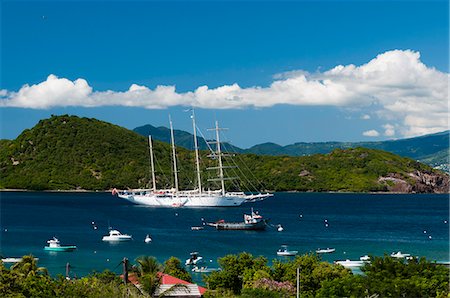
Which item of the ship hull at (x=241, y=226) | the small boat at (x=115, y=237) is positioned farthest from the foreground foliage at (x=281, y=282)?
the ship hull at (x=241, y=226)

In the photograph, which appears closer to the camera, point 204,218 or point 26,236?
point 26,236

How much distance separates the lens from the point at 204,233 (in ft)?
222

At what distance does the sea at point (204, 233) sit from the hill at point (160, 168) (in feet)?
171

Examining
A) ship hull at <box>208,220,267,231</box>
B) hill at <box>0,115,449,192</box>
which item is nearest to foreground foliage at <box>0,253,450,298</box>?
ship hull at <box>208,220,267,231</box>

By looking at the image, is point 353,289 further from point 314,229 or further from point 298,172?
point 298,172

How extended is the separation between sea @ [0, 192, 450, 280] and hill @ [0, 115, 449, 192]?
5211 cm

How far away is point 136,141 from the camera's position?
19012cm

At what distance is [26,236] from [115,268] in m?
26.8

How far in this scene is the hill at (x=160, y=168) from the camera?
164 m

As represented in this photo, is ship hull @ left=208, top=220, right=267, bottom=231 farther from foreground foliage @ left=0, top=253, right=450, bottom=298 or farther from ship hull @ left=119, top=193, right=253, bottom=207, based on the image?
foreground foliage @ left=0, top=253, right=450, bottom=298

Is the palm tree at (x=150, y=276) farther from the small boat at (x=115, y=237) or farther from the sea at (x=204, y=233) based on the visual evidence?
the small boat at (x=115, y=237)

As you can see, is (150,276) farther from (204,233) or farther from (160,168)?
(160,168)

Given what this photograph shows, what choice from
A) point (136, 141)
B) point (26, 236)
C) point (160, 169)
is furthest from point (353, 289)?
point (136, 141)

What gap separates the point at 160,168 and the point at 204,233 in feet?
313
